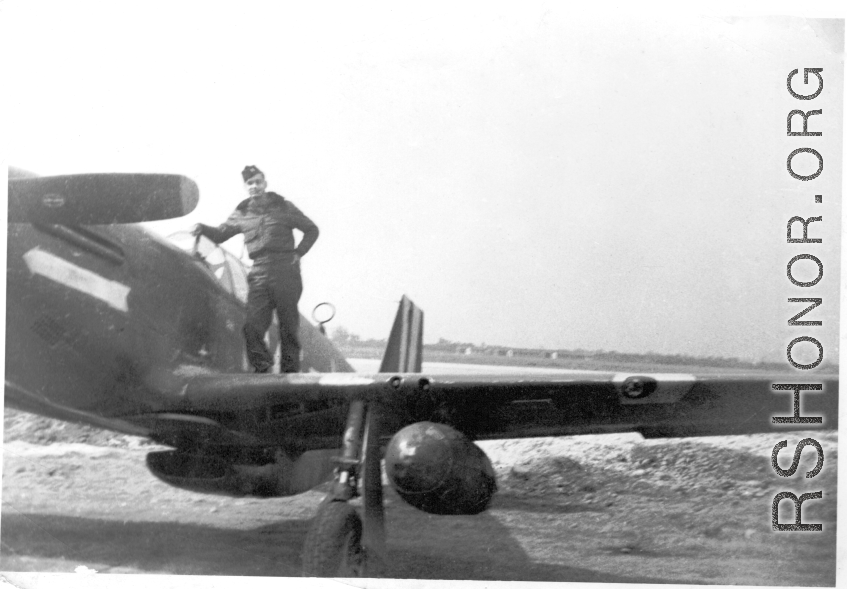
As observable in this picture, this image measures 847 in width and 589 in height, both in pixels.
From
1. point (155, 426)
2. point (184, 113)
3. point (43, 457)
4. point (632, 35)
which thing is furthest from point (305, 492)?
point (632, 35)

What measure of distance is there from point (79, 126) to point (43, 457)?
4.36 feet

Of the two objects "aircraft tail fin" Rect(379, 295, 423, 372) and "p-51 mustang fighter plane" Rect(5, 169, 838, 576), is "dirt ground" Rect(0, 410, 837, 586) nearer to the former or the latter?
"p-51 mustang fighter plane" Rect(5, 169, 838, 576)

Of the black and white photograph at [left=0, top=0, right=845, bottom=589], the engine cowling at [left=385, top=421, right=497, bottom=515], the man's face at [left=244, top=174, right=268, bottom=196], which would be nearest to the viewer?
the engine cowling at [left=385, top=421, right=497, bottom=515]

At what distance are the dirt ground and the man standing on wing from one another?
71cm

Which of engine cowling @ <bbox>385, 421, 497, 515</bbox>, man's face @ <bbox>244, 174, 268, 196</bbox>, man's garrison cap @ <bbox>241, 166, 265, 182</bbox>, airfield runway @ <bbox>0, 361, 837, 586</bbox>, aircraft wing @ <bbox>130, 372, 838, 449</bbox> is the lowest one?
airfield runway @ <bbox>0, 361, 837, 586</bbox>

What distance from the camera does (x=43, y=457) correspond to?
3193 millimetres

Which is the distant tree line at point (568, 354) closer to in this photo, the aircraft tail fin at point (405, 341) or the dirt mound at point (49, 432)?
the aircraft tail fin at point (405, 341)

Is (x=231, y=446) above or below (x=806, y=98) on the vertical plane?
below

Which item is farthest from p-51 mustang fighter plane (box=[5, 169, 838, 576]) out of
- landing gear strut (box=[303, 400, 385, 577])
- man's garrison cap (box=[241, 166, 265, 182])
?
man's garrison cap (box=[241, 166, 265, 182])

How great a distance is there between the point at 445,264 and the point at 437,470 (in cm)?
88

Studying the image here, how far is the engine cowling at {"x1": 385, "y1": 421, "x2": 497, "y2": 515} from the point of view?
264 centimetres

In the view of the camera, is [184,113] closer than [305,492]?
Yes

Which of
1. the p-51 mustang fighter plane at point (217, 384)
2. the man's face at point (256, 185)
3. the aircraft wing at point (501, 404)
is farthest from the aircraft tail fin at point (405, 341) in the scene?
the man's face at point (256, 185)

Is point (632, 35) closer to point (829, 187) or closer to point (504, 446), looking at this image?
point (829, 187)
